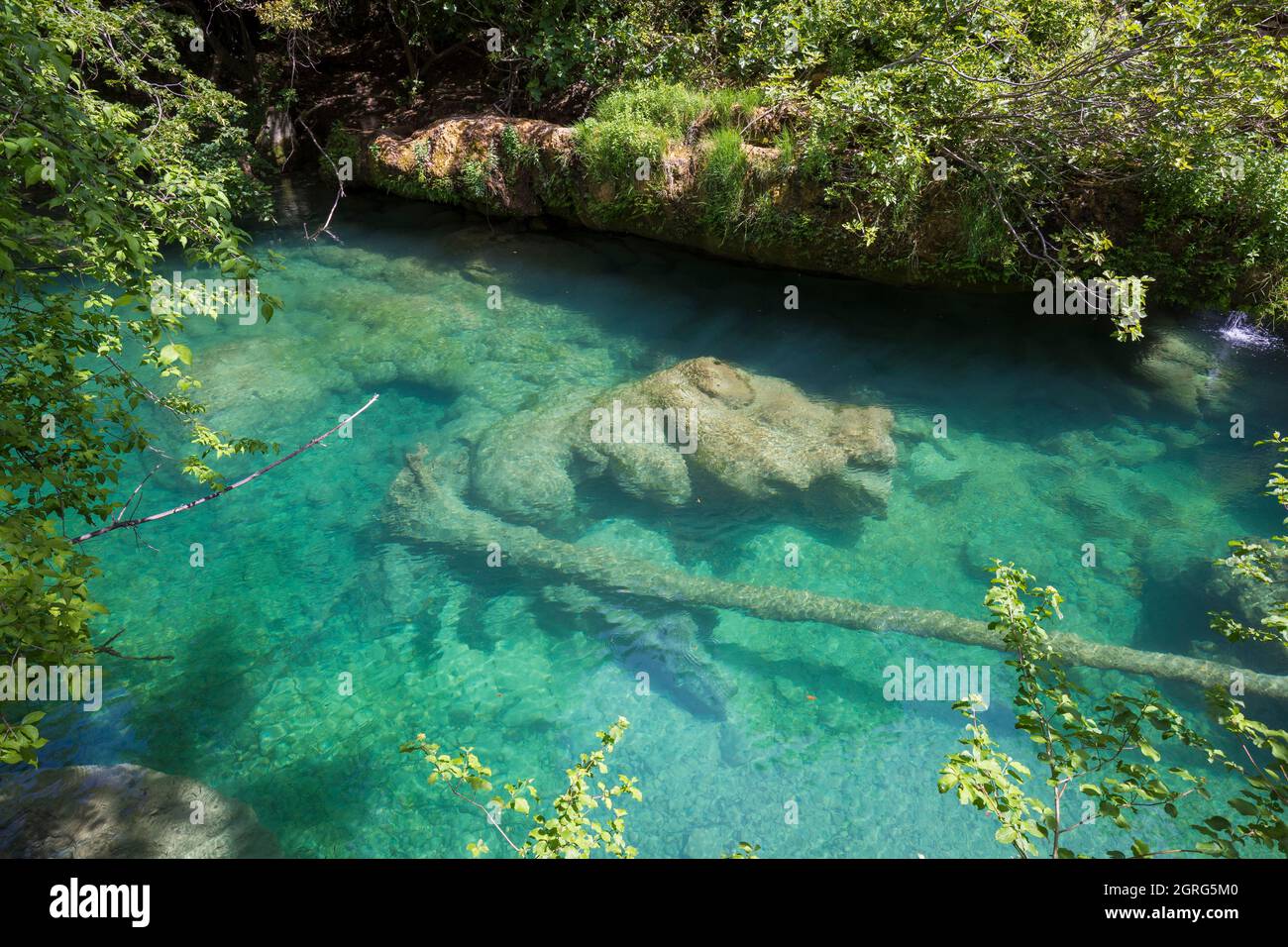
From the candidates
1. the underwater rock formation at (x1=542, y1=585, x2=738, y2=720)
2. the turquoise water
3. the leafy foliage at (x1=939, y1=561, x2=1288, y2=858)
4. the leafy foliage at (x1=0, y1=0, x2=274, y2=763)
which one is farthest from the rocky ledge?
the leafy foliage at (x1=0, y1=0, x2=274, y2=763)

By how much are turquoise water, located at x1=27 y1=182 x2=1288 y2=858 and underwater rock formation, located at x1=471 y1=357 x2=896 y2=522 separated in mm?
266

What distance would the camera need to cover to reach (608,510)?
671cm

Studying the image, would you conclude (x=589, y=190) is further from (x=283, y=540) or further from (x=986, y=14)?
(x=283, y=540)

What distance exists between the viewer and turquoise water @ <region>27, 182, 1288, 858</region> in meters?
4.68

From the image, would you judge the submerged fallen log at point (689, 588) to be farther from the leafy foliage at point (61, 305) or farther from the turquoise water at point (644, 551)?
the leafy foliage at point (61, 305)

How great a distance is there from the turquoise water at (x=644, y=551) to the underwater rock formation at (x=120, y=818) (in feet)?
0.86

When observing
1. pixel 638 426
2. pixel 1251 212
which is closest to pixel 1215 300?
pixel 1251 212

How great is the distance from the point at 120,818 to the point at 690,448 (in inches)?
194

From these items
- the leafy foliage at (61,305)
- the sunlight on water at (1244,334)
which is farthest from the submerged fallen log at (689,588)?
the sunlight on water at (1244,334)

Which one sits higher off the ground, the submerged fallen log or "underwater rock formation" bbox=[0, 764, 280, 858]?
the submerged fallen log

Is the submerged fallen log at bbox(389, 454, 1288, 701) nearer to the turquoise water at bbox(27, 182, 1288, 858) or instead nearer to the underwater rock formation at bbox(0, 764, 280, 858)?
the turquoise water at bbox(27, 182, 1288, 858)

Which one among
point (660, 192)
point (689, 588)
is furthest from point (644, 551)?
point (660, 192)

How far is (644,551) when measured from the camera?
250 inches

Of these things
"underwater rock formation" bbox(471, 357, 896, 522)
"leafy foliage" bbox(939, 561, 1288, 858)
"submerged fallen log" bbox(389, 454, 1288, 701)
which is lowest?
"submerged fallen log" bbox(389, 454, 1288, 701)
